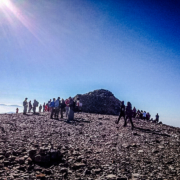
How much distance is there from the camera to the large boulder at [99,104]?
44.8 metres

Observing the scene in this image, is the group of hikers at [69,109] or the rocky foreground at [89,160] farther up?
the group of hikers at [69,109]

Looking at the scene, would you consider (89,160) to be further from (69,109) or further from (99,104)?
(99,104)

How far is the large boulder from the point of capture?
4478 centimetres

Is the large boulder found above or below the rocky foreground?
above

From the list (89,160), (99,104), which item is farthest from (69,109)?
(99,104)

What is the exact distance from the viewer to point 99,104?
1836 inches

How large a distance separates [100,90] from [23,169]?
48566 millimetres

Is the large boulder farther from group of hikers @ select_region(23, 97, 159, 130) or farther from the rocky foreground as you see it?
the rocky foreground

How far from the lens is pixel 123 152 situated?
34.2 ft

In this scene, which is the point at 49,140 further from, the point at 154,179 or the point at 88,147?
the point at 154,179

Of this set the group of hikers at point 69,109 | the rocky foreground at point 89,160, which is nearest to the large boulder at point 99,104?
the group of hikers at point 69,109

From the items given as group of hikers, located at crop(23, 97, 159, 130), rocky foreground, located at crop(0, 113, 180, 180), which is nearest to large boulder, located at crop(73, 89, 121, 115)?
group of hikers, located at crop(23, 97, 159, 130)

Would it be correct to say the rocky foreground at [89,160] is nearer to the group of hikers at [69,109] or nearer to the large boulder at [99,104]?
the group of hikers at [69,109]

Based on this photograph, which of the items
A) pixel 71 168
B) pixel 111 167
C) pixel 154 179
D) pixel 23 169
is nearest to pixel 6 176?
pixel 23 169
